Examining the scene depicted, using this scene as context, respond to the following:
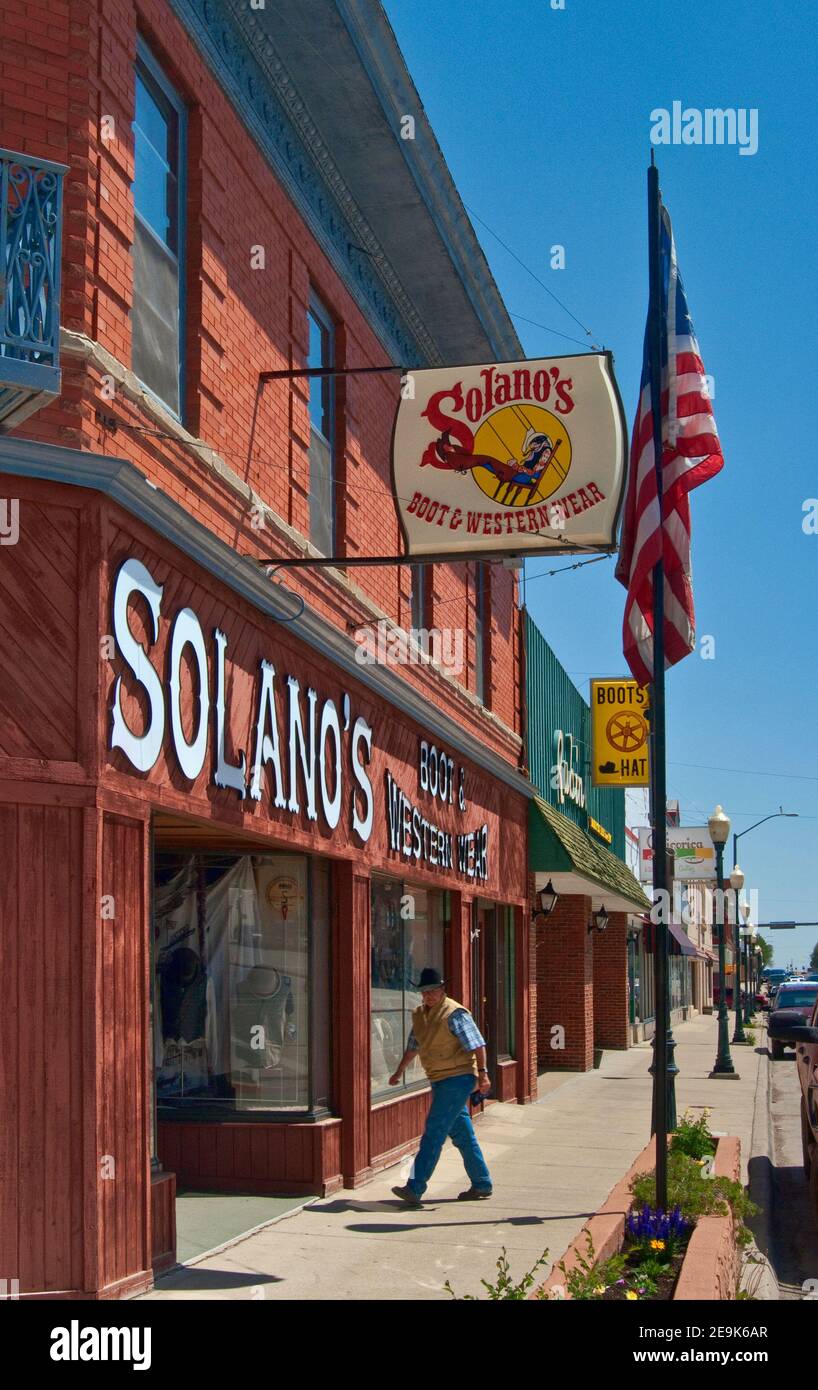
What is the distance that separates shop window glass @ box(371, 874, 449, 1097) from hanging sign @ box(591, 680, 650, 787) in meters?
11.7

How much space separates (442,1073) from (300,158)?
24.4 ft

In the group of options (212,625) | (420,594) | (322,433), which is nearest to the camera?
(212,625)

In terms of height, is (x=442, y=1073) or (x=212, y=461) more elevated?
(x=212, y=461)

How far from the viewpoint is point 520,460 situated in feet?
38.7

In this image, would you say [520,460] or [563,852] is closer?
[520,460]

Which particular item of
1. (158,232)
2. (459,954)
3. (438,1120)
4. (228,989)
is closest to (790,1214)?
(438,1120)

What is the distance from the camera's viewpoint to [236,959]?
12305mm

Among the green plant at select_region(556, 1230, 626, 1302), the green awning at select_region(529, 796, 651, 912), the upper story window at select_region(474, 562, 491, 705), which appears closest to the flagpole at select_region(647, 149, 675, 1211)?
the green plant at select_region(556, 1230, 626, 1302)

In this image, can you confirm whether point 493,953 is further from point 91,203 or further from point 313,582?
point 91,203

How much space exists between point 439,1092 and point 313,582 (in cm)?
409
